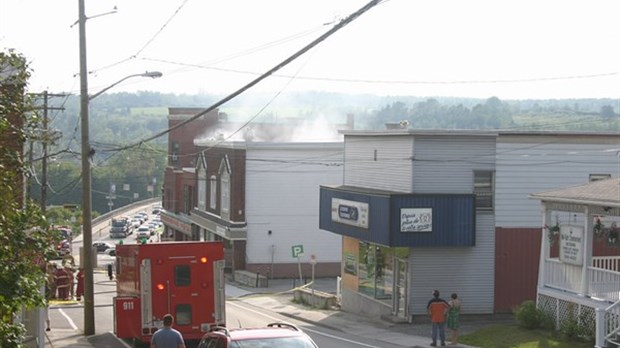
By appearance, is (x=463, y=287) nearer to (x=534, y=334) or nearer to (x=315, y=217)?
(x=534, y=334)

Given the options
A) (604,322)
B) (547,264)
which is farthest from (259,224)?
(604,322)

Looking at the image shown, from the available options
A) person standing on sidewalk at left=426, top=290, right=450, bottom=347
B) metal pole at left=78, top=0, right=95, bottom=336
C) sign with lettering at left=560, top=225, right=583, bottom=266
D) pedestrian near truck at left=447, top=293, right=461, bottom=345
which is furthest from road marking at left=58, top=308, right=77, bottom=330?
sign with lettering at left=560, top=225, right=583, bottom=266

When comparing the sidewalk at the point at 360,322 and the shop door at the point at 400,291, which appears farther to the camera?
the shop door at the point at 400,291

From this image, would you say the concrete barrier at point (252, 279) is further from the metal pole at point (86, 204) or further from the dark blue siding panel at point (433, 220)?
the metal pole at point (86, 204)

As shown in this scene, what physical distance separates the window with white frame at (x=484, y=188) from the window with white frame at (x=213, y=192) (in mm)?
30449

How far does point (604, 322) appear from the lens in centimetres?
2569

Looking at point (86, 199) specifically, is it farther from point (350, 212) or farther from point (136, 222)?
point (136, 222)

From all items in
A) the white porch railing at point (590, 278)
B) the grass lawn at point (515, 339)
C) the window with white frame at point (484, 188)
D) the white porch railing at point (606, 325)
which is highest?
the window with white frame at point (484, 188)

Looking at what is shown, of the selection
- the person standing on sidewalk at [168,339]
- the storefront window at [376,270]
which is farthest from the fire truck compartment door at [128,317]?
the storefront window at [376,270]

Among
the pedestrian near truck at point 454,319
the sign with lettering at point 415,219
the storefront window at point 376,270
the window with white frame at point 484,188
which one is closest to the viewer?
the pedestrian near truck at point 454,319

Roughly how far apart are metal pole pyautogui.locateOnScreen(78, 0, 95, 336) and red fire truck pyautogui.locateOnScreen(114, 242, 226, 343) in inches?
219

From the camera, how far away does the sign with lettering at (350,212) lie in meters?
36.0

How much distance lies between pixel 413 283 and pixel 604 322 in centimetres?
928

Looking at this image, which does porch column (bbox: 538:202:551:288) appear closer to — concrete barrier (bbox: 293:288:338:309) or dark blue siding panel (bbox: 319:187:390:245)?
dark blue siding panel (bbox: 319:187:390:245)
